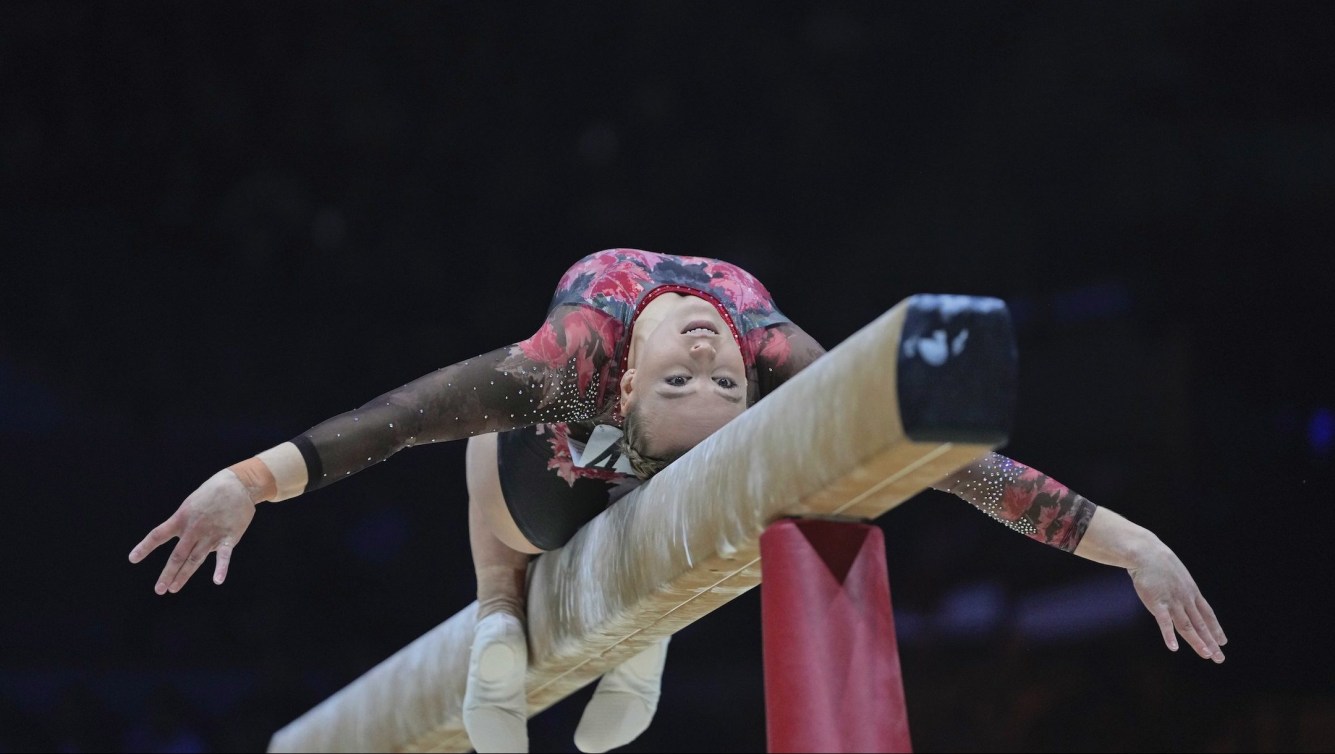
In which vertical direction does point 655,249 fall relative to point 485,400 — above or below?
above

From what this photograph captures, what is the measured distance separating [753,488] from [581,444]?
78cm

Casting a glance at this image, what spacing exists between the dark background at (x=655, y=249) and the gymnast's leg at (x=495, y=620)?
5.17ft

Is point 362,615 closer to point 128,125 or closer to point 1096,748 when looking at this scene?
point 128,125

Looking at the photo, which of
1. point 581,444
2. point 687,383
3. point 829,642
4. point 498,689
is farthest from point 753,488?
point 498,689

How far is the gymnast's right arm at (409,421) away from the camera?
1.69m

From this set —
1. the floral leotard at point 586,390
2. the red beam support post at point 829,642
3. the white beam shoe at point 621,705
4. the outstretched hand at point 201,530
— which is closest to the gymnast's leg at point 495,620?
the floral leotard at point 586,390

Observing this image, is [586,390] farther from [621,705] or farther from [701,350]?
[621,705]

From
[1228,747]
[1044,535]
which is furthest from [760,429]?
[1228,747]

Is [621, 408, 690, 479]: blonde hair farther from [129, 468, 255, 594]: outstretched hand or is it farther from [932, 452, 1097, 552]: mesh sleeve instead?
[129, 468, 255, 594]: outstretched hand

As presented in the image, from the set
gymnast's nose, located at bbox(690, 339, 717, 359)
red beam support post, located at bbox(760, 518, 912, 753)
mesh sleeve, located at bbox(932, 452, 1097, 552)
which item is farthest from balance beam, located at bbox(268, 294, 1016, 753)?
mesh sleeve, located at bbox(932, 452, 1097, 552)

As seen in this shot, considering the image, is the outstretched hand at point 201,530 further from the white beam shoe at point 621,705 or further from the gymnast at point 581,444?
the white beam shoe at point 621,705

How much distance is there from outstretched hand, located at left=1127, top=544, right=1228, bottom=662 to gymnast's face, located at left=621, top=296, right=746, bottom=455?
650mm

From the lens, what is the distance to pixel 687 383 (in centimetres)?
204

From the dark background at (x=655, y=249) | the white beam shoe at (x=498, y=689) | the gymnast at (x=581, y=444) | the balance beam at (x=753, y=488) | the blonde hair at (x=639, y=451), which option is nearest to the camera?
the balance beam at (x=753, y=488)
